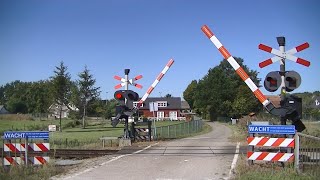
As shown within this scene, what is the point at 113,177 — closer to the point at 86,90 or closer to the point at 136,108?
the point at 136,108

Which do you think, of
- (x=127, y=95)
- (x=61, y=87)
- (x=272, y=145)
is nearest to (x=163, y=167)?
(x=272, y=145)

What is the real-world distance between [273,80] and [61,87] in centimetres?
5702

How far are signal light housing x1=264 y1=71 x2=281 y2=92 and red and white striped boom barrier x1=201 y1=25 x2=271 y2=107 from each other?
30.7 inches

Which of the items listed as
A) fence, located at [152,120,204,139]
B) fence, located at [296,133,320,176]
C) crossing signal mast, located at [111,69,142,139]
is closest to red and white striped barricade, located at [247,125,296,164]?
fence, located at [296,133,320,176]

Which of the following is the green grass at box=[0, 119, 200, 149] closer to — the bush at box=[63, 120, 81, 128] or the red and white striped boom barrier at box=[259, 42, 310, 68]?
the bush at box=[63, 120, 81, 128]

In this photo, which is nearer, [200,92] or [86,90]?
[86,90]

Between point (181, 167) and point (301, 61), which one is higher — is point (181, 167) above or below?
below

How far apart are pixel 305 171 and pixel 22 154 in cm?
803

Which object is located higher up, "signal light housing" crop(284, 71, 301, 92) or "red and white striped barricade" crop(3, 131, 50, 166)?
"signal light housing" crop(284, 71, 301, 92)

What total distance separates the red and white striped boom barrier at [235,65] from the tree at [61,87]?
52.8 metres

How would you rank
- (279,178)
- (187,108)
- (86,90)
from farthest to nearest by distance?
1. (187,108)
2. (86,90)
3. (279,178)

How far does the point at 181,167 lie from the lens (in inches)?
467

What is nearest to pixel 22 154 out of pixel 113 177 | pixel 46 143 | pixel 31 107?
pixel 46 143

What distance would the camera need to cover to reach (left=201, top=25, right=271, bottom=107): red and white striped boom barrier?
41.5 ft
